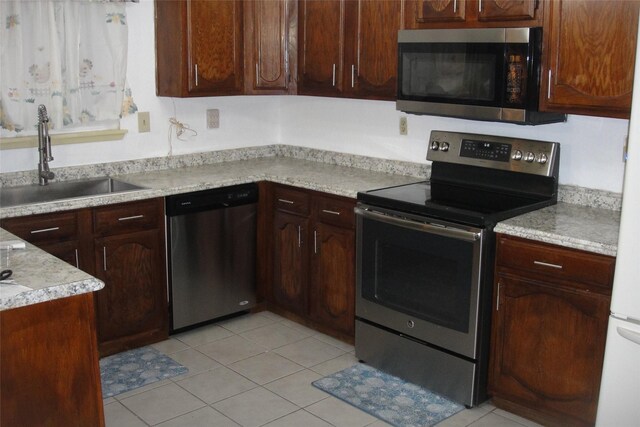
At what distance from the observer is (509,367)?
3.12 m

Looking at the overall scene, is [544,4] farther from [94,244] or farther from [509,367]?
[94,244]

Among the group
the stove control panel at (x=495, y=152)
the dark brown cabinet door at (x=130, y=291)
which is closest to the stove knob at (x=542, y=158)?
the stove control panel at (x=495, y=152)

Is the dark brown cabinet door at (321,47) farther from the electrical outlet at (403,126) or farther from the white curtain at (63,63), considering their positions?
the white curtain at (63,63)

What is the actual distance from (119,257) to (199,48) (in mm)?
1243

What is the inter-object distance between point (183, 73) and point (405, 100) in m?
1.27

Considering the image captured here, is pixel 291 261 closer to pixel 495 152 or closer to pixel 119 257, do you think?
pixel 119 257

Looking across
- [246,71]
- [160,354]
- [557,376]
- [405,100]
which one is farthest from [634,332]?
[246,71]

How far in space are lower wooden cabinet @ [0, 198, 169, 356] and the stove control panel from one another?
1488 millimetres

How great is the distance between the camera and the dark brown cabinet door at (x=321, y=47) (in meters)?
3.96

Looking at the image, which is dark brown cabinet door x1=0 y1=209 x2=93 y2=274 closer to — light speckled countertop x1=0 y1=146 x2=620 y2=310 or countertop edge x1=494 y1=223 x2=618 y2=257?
light speckled countertop x1=0 y1=146 x2=620 y2=310

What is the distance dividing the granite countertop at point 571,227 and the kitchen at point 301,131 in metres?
0.18

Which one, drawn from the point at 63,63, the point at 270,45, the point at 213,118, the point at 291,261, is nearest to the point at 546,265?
the point at 291,261

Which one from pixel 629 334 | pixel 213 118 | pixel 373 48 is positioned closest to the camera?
pixel 629 334

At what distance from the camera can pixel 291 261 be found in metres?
4.13
